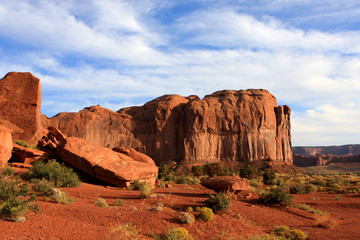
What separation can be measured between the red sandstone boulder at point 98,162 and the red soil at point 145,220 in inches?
28.9

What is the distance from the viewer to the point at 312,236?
377 inches

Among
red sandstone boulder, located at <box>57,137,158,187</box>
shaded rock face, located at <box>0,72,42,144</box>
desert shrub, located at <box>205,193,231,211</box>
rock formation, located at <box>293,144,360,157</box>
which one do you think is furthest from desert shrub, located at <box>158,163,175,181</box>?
rock formation, located at <box>293,144,360,157</box>

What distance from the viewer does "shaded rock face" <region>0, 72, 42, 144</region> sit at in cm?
1677

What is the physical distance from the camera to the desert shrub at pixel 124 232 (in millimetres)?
6593

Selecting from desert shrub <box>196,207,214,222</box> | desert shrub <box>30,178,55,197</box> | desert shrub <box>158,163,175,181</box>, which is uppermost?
desert shrub <box>30,178,55,197</box>

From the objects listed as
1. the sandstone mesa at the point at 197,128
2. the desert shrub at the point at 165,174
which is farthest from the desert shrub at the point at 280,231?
the sandstone mesa at the point at 197,128

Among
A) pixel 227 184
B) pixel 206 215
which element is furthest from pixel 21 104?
pixel 206 215

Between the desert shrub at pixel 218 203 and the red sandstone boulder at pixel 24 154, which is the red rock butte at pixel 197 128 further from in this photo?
the desert shrub at pixel 218 203

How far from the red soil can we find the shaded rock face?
20.6ft

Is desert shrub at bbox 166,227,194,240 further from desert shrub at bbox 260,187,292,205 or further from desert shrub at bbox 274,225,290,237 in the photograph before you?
desert shrub at bbox 260,187,292,205

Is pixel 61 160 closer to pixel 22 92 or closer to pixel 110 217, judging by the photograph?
pixel 22 92

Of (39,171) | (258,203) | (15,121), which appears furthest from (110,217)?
(15,121)

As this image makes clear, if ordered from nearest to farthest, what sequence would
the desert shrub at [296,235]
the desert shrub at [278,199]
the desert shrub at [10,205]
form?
the desert shrub at [10,205]
the desert shrub at [296,235]
the desert shrub at [278,199]

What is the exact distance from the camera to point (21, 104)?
56.6 feet
